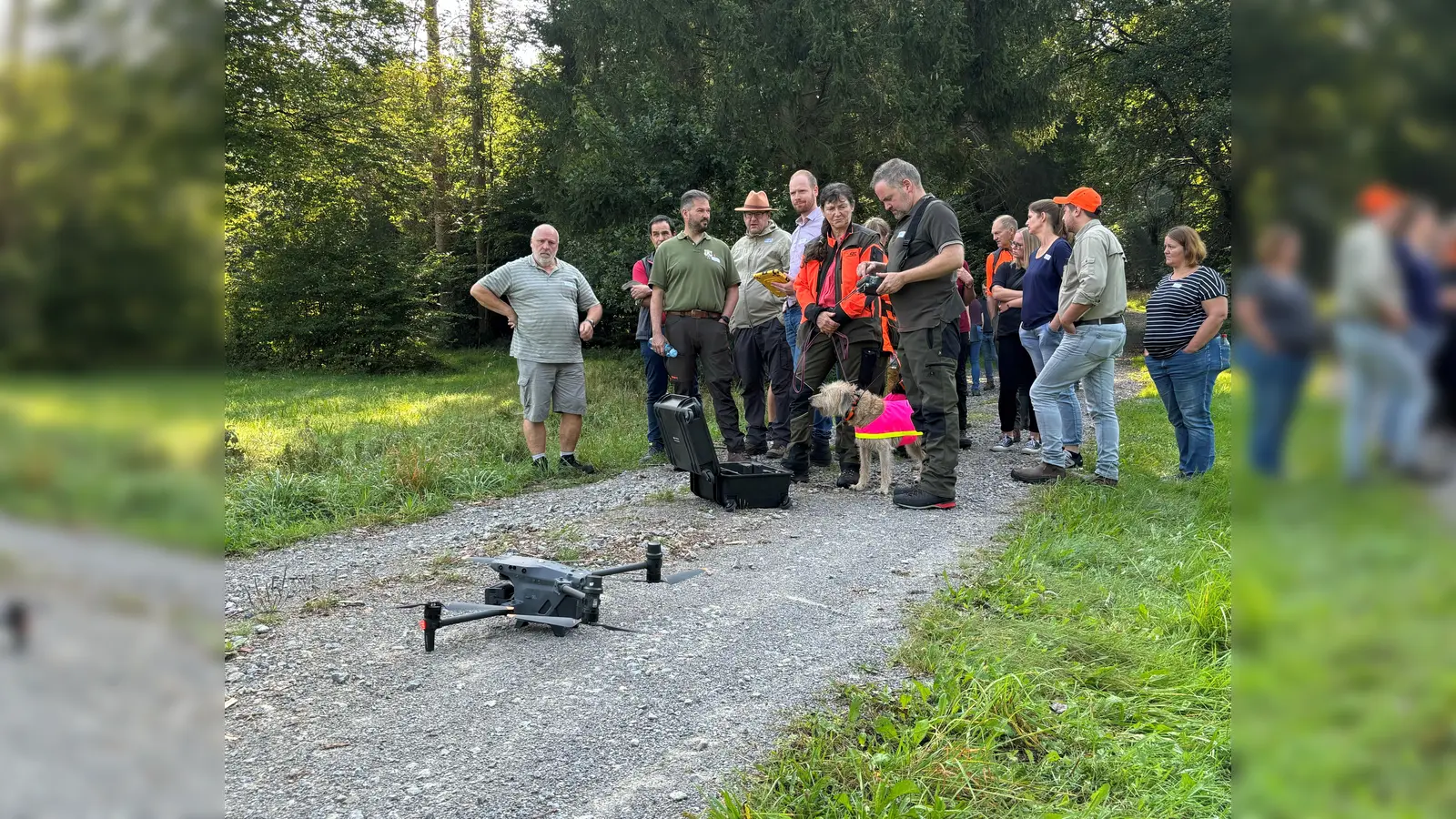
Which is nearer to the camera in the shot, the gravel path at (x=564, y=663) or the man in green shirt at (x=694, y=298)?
the gravel path at (x=564, y=663)

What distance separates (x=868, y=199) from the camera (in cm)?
1759

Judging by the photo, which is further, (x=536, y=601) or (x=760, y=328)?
(x=760, y=328)

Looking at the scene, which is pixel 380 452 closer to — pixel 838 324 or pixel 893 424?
pixel 838 324

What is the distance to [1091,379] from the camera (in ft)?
22.1

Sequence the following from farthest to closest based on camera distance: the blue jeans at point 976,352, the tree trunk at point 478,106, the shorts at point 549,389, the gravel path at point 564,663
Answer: the tree trunk at point 478,106 → the blue jeans at point 976,352 → the shorts at point 549,389 → the gravel path at point 564,663

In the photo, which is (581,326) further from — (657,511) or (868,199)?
(868,199)

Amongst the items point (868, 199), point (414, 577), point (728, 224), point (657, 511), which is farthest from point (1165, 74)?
point (414, 577)

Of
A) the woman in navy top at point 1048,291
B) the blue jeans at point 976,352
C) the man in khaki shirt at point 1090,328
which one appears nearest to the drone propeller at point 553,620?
the man in khaki shirt at point 1090,328

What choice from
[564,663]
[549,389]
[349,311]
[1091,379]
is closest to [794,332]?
[549,389]

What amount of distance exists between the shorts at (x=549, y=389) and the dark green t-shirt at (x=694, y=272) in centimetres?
→ 104
